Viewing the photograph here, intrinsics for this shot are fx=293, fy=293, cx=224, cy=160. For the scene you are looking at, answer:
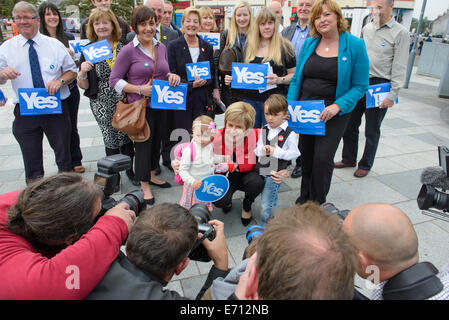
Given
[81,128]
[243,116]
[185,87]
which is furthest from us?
[81,128]

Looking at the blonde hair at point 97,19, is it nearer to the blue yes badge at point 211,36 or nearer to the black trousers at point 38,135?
the black trousers at point 38,135

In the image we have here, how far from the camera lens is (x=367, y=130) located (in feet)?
12.4

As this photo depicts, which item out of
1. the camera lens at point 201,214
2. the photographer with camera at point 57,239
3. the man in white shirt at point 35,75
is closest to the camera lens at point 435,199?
the camera lens at point 201,214

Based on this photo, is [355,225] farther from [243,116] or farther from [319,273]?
[243,116]

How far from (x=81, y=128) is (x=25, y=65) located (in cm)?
317

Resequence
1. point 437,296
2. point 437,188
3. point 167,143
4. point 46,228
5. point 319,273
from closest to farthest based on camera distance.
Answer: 1. point 319,273
2. point 437,296
3. point 46,228
4. point 437,188
5. point 167,143

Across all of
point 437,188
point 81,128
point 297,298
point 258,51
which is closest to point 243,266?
point 297,298

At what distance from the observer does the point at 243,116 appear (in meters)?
2.55

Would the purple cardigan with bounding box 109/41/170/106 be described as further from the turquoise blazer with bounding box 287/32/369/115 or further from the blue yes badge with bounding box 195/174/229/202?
the turquoise blazer with bounding box 287/32/369/115

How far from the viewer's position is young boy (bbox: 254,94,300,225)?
2561 millimetres

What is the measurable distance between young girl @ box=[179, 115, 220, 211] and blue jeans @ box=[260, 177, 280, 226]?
516mm

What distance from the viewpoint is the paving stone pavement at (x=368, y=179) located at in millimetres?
2447

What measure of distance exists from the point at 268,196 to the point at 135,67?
1.80 metres

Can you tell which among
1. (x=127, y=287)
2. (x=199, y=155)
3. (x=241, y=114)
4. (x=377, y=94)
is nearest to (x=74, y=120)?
(x=199, y=155)
